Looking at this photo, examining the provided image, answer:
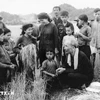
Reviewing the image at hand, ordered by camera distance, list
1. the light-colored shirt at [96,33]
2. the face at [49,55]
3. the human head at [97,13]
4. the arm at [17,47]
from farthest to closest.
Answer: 1. the light-colored shirt at [96,33]
2. the human head at [97,13]
3. the face at [49,55]
4. the arm at [17,47]

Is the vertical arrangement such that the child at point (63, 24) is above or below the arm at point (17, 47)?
above

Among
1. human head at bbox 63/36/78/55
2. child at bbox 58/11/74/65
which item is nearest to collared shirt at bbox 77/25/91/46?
child at bbox 58/11/74/65

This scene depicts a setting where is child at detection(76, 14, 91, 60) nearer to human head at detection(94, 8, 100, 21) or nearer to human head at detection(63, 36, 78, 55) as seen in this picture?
human head at detection(94, 8, 100, 21)

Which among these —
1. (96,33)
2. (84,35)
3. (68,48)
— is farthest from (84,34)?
(68,48)

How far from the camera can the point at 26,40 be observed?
563cm

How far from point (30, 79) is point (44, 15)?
156 centimetres

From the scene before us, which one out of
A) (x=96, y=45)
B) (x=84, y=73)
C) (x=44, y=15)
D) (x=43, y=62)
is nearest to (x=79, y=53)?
(x=84, y=73)

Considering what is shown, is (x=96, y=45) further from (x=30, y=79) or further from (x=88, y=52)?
(x=30, y=79)

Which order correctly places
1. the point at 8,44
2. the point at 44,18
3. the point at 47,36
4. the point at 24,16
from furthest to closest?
the point at 24,16 → the point at 47,36 → the point at 44,18 → the point at 8,44

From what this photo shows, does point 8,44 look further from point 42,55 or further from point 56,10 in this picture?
point 56,10

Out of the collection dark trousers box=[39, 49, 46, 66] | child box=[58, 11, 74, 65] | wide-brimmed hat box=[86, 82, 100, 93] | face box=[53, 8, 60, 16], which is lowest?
wide-brimmed hat box=[86, 82, 100, 93]

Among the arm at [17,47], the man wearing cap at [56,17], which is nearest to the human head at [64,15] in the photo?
the man wearing cap at [56,17]

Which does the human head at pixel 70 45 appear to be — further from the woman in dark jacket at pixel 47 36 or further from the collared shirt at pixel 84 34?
the collared shirt at pixel 84 34

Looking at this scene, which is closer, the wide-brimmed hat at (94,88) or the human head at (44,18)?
the wide-brimmed hat at (94,88)
